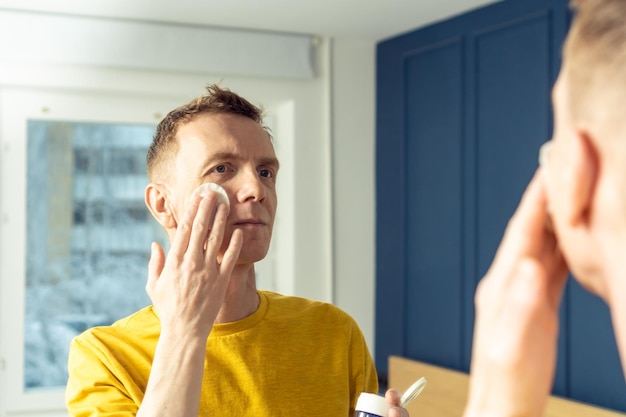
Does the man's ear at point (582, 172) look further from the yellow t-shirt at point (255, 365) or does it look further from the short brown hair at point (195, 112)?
the short brown hair at point (195, 112)

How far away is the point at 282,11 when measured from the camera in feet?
13.4

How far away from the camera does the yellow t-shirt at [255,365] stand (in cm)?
156

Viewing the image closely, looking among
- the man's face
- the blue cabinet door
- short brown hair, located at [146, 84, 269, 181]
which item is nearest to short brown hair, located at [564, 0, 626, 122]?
the man's face

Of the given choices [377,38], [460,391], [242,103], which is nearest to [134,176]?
[377,38]

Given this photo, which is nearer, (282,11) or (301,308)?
(301,308)

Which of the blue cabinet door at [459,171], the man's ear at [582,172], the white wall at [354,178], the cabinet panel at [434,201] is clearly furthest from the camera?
the white wall at [354,178]

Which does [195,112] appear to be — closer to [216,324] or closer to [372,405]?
[216,324]

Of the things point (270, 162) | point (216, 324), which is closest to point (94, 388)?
point (216, 324)

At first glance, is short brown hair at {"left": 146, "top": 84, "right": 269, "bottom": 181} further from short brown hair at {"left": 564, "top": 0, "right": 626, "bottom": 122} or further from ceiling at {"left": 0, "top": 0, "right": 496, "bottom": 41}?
ceiling at {"left": 0, "top": 0, "right": 496, "bottom": 41}

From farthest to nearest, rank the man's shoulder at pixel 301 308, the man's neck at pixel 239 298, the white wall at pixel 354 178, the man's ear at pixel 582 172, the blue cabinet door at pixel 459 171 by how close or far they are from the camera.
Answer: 1. the white wall at pixel 354 178
2. the blue cabinet door at pixel 459 171
3. the man's shoulder at pixel 301 308
4. the man's neck at pixel 239 298
5. the man's ear at pixel 582 172

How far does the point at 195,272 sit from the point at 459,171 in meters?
2.85

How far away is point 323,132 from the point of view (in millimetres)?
4695

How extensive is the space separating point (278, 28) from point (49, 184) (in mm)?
1340

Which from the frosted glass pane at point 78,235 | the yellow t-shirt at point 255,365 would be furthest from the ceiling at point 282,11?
the yellow t-shirt at point 255,365
